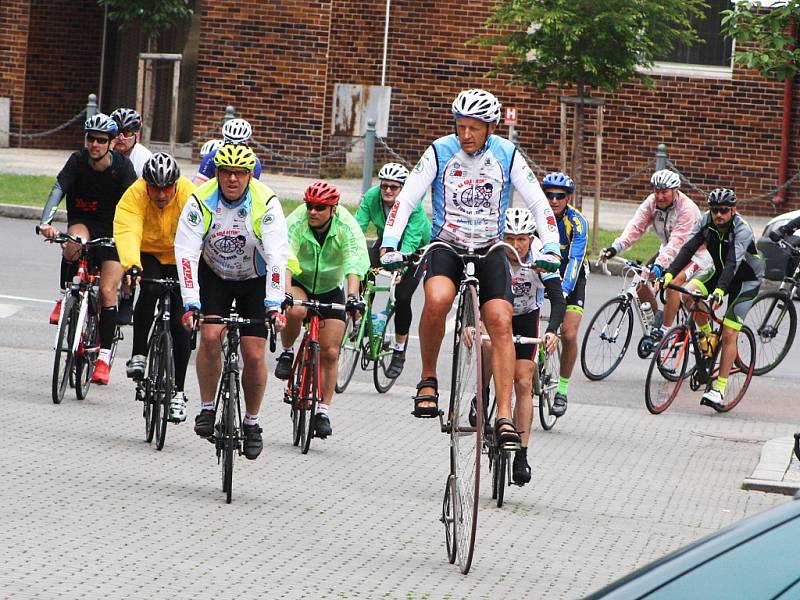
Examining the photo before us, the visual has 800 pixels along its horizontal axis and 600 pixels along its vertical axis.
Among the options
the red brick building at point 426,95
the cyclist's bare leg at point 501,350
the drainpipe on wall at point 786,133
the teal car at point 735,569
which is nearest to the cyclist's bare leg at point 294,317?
the cyclist's bare leg at point 501,350

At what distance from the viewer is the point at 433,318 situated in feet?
26.5

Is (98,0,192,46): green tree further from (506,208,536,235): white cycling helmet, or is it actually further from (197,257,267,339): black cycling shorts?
(197,257,267,339): black cycling shorts

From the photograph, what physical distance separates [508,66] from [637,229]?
968 centimetres

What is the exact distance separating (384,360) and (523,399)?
3.87m

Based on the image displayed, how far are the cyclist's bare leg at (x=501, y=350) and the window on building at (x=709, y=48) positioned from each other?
75.2ft

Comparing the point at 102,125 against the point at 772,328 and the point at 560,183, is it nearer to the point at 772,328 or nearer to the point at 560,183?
the point at 560,183

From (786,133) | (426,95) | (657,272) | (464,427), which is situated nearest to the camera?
(464,427)

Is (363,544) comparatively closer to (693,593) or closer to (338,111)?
(693,593)

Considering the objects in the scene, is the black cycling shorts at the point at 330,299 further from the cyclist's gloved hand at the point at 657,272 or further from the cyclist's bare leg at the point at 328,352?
the cyclist's gloved hand at the point at 657,272

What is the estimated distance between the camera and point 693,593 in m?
3.16

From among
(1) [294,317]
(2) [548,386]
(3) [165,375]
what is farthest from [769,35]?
(3) [165,375]

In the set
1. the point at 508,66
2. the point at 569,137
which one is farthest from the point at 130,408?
the point at 569,137

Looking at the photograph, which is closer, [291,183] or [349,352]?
[349,352]

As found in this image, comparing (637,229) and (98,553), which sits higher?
(637,229)
